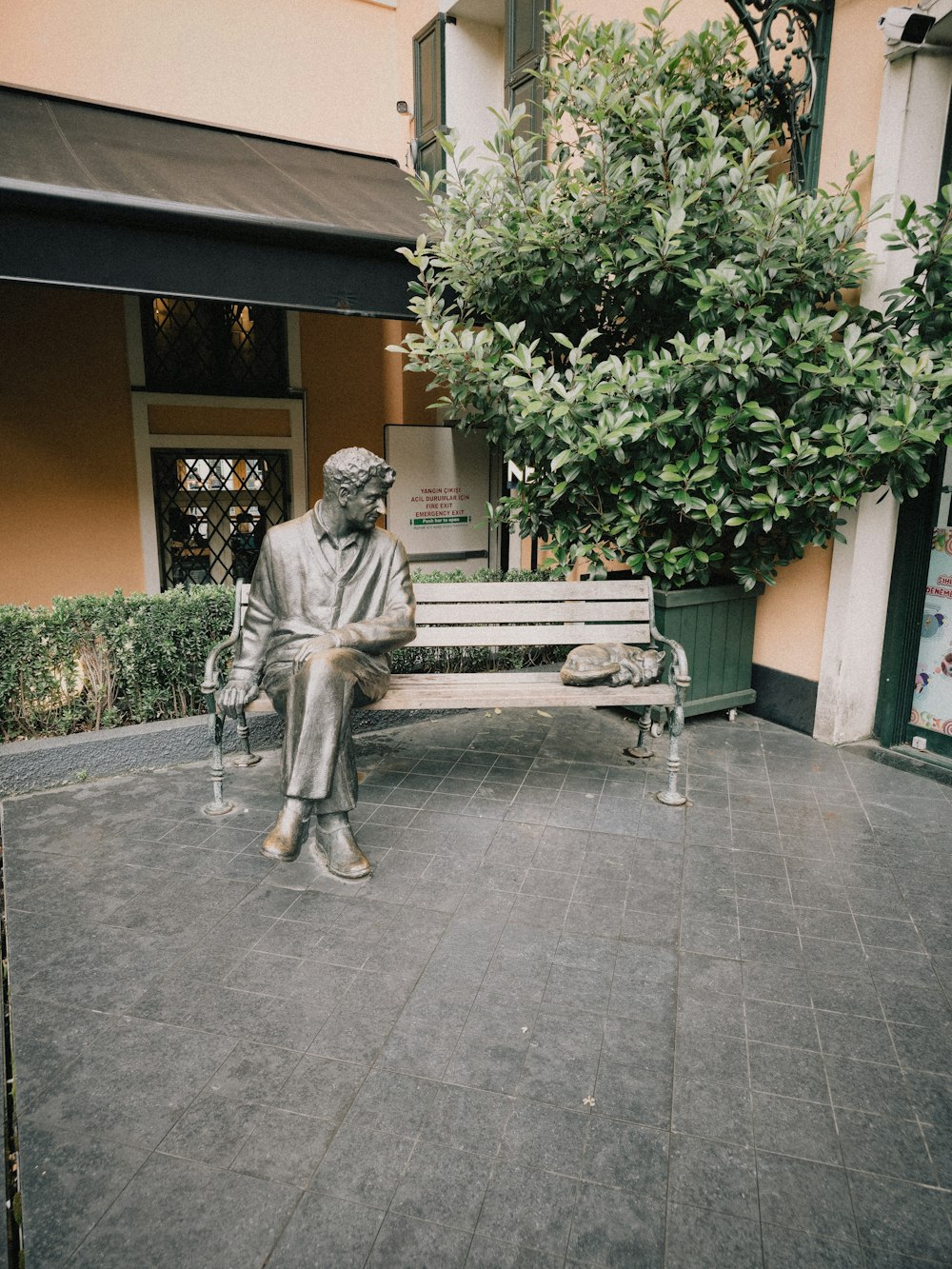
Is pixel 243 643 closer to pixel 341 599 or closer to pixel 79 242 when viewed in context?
pixel 341 599

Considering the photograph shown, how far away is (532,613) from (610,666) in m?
0.62

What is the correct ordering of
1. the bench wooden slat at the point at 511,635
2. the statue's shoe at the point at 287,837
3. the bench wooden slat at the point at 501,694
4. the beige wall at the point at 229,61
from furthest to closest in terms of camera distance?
the beige wall at the point at 229,61
the bench wooden slat at the point at 511,635
the bench wooden slat at the point at 501,694
the statue's shoe at the point at 287,837

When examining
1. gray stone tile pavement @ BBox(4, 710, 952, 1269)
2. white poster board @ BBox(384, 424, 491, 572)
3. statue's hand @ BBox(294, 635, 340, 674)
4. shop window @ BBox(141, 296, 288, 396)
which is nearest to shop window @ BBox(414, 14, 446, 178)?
shop window @ BBox(141, 296, 288, 396)

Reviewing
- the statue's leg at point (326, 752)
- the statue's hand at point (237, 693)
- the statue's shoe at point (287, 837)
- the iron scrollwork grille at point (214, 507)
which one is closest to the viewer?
the statue's leg at point (326, 752)

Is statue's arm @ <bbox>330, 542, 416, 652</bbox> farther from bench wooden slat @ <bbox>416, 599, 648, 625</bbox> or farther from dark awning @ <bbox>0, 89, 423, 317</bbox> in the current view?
dark awning @ <bbox>0, 89, 423, 317</bbox>

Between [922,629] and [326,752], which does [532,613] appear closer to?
[326,752]

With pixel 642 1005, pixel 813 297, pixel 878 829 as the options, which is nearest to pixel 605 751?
pixel 878 829

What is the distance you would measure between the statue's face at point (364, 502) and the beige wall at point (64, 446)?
452 cm

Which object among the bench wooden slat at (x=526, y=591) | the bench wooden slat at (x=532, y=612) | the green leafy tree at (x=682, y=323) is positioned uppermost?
the green leafy tree at (x=682, y=323)

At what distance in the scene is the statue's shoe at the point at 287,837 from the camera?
3582 mm

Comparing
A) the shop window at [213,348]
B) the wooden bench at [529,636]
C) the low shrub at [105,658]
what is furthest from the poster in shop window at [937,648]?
the shop window at [213,348]

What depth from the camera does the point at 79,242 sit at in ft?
14.9

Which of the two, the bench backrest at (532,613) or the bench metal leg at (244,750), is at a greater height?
the bench backrest at (532,613)

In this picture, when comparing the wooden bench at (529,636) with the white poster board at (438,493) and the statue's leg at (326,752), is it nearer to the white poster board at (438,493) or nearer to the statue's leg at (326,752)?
the statue's leg at (326,752)
